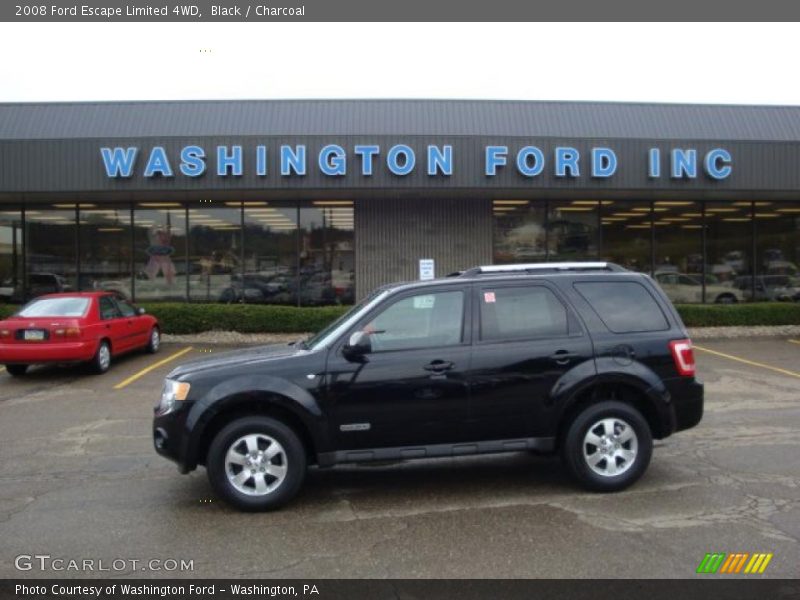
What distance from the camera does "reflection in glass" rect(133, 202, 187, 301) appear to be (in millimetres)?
18641

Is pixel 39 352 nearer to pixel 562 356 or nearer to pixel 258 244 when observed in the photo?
pixel 258 244

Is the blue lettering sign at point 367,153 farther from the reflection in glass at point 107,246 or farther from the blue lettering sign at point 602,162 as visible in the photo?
the reflection in glass at point 107,246

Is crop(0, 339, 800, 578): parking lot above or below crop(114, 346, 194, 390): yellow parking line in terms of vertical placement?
below

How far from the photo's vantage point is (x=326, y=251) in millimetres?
18531

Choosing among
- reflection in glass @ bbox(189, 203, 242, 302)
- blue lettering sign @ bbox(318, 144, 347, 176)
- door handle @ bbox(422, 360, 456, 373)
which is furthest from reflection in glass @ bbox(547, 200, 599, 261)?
door handle @ bbox(422, 360, 456, 373)

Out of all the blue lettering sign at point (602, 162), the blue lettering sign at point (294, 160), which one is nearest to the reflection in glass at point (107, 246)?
the blue lettering sign at point (294, 160)

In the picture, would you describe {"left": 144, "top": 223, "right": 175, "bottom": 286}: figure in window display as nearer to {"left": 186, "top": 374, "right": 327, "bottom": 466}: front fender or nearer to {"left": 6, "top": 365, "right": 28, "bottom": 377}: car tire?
{"left": 6, "top": 365, "right": 28, "bottom": 377}: car tire

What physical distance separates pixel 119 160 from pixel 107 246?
141 inches

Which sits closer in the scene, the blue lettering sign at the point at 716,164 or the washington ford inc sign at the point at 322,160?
the washington ford inc sign at the point at 322,160

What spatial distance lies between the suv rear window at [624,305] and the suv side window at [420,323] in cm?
110

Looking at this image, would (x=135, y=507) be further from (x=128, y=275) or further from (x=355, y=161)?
(x=128, y=275)

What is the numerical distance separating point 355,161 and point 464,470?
10872 millimetres

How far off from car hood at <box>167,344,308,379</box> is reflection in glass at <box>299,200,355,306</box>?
12515 millimetres

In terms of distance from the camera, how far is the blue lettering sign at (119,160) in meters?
15.9
